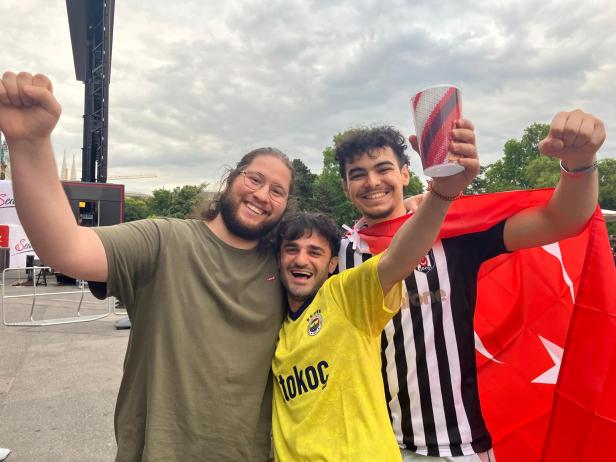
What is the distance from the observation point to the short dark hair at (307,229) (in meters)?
1.98

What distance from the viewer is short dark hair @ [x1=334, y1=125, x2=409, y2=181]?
209cm

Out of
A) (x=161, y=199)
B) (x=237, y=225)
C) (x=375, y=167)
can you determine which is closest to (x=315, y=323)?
(x=237, y=225)

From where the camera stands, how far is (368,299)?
5.06ft

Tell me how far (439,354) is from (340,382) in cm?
50

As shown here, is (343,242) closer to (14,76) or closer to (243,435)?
(243,435)

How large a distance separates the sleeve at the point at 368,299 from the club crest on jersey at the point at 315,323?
0.10m

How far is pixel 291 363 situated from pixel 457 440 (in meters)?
0.75

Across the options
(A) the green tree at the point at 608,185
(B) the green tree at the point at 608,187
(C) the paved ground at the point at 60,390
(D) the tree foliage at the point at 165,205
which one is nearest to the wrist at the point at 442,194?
(C) the paved ground at the point at 60,390

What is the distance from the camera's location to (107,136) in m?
18.3

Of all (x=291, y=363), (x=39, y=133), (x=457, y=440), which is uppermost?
(x=39, y=133)

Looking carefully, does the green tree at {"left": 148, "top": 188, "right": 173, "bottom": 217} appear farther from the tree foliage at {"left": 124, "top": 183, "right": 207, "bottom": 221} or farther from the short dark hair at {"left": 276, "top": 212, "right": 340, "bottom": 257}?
the short dark hair at {"left": 276, "top": 212, "right": 340, "bottom": 257}

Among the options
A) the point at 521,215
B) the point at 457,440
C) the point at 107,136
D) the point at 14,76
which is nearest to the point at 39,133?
the point at 14,76

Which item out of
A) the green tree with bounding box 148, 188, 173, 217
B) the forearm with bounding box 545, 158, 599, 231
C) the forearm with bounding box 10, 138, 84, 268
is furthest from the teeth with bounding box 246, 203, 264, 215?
the green tree with bounding box 148, 188, 173, 217

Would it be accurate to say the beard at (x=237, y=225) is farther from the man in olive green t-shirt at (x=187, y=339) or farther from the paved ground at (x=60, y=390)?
the paved ground at (x=60, y=390)
